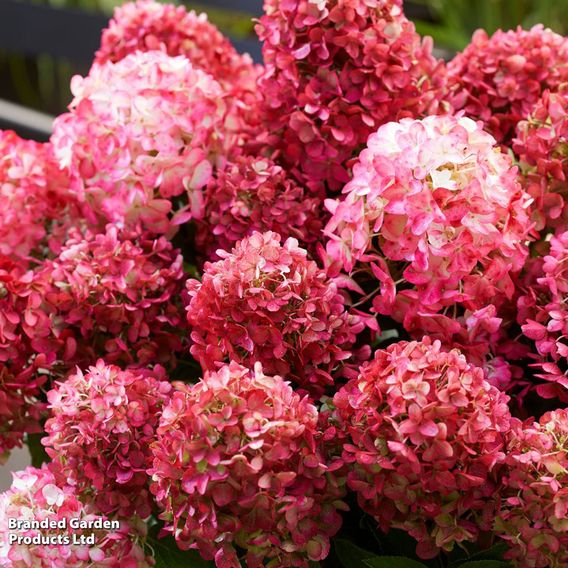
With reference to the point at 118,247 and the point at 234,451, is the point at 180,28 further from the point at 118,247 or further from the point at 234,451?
the point at 234,451

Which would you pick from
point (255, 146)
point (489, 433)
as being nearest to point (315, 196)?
point (255, 146)

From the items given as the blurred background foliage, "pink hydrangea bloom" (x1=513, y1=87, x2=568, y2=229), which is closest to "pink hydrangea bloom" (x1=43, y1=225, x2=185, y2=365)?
"pink hydrangea bloom" (x1=513, y1=87, x2=568, y2=229)

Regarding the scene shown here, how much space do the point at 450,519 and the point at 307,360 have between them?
0.10m

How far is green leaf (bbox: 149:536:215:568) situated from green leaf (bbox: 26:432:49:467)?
0.46ft

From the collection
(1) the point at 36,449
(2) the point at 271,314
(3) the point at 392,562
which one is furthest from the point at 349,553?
(1) the point at 36,449

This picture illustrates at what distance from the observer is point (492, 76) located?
622 millimetres

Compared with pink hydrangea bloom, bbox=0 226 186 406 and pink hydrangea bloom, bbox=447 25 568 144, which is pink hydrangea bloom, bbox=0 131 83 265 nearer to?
pink hydrangea bloom, bbox=0 226 186 406

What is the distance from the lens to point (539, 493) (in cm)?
42

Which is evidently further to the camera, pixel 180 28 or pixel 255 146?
pixel 180 28

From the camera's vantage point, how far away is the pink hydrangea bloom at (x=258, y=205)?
555 millimetres

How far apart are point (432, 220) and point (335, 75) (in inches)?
5.6

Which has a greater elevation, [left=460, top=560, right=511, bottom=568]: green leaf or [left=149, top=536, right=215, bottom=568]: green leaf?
[left=460, top=560, right=511, bottom=568]: green leaf

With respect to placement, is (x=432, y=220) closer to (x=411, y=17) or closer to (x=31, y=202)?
(x=31, y=202)

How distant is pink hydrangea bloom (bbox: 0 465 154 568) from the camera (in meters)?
0.49
